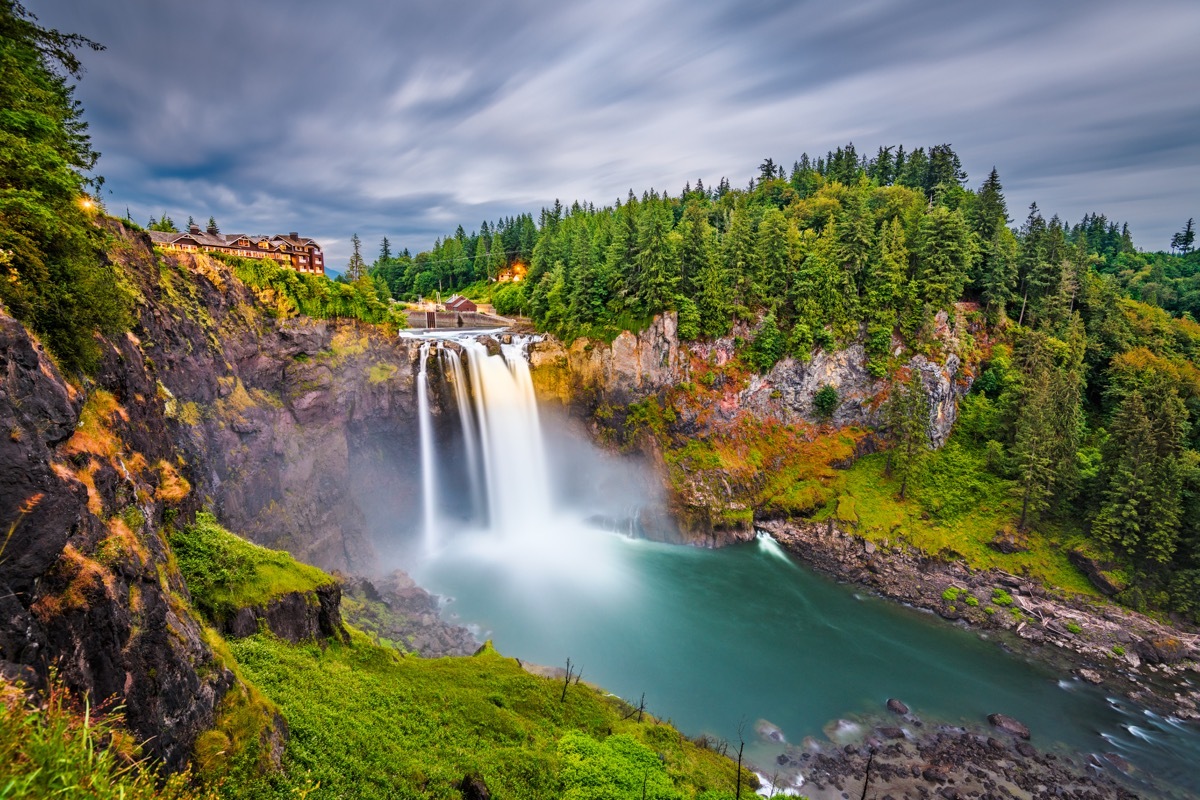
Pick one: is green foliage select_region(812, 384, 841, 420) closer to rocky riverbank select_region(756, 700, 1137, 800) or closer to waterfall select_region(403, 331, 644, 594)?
waterfall select_region(403, 331, 644, 594)

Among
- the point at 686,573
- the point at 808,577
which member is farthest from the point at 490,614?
the point at 808,577

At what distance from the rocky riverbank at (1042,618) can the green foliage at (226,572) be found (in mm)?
31392

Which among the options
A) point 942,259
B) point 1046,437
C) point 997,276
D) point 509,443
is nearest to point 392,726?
point 509,443

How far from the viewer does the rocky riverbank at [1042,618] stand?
24547mm

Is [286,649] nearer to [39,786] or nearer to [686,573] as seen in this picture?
[39,786]

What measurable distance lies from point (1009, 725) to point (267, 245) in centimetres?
6177

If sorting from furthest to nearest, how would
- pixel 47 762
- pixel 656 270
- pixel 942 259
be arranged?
pixel 942 259, pixel 656 270, pixel 47 762

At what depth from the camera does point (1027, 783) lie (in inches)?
748

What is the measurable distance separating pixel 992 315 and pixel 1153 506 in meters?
19.9

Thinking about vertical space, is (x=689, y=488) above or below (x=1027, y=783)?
above

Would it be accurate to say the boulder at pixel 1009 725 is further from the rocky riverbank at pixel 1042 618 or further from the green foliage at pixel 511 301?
the green foliage at pixel 511 301

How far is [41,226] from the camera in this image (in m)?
10.4

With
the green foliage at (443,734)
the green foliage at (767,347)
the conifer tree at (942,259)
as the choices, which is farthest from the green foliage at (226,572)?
the conifer tree at (942,259)

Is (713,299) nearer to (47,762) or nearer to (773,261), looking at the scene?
(773,261)
